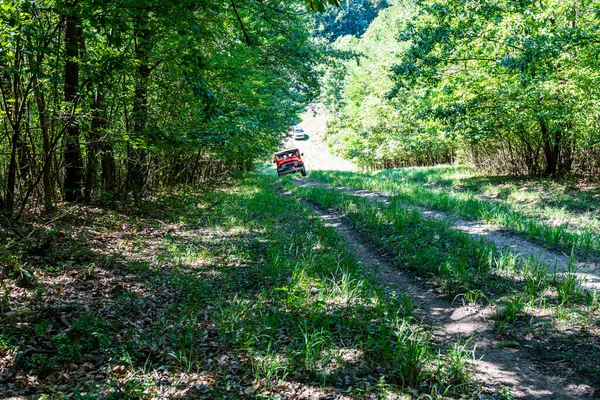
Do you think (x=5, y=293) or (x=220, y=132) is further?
(x=220, y=132)

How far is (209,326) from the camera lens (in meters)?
4.57

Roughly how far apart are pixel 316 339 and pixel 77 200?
7.43m

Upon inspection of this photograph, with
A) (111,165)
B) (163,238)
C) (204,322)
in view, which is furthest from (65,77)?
(204,322)

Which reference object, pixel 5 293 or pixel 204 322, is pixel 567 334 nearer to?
pixel 204 322

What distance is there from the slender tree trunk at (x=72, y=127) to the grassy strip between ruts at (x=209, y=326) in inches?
51.0

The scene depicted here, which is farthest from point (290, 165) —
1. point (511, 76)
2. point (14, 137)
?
point (14, 137)

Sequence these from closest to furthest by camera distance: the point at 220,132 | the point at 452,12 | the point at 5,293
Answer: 1. the point at 5,293
2. the point at 220,132
3. the point at 452,12

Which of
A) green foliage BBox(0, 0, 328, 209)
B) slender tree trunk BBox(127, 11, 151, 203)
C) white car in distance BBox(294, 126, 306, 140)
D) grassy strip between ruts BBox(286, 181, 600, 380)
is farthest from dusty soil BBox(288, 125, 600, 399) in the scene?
white car in distance BBox(294, 126, 306, 140)

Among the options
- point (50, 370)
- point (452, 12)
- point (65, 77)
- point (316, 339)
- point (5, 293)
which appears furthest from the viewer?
point (452, 12)

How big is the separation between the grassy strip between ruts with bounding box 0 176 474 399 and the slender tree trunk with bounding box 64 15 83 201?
1.29 meters

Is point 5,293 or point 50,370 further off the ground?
point 5,293

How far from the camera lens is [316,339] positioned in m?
4.17

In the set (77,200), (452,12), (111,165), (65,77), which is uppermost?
(452,12)

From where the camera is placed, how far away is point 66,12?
4.71 metres
